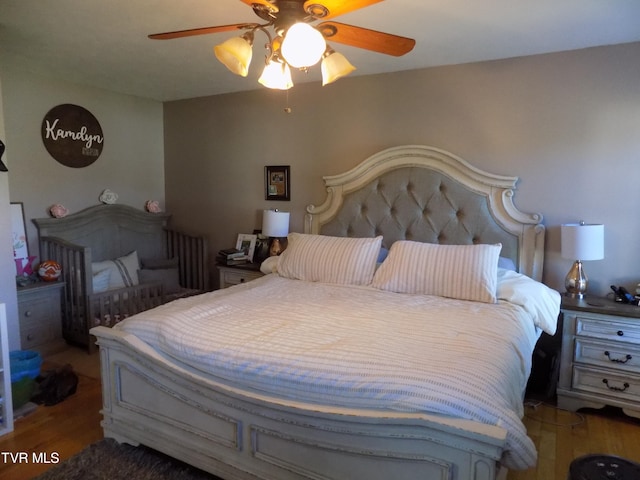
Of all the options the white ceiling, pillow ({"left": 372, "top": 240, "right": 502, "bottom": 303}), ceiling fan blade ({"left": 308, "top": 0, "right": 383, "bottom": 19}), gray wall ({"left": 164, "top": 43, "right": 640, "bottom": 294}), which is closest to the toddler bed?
gray wall ({"left": 164, "top": 43, "right": 640, "bottom": 294})

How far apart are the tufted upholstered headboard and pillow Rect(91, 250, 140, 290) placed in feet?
6.13

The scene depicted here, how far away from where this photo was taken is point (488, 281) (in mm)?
2527

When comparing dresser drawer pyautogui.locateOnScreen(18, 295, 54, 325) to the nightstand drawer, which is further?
dresser drawer pyautogui.locateOnScreen(18, 295, 54, 325)

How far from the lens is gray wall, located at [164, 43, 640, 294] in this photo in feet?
8.89

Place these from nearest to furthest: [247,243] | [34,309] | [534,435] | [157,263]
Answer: [534,435]
[34,309]
[247,243]
[157,263]

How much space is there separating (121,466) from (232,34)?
2421 mm

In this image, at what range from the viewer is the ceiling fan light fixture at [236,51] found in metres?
1.74

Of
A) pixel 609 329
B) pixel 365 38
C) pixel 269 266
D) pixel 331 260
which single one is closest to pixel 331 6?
pixel 365 38

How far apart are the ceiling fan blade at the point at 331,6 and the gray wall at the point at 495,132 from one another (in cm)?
178

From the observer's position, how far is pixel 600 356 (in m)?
2.54

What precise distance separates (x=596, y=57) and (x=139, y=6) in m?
2.70

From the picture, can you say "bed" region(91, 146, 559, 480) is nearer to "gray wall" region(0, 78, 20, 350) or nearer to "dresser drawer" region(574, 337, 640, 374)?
"dresser drawer" region(574, 337, 640, 374)

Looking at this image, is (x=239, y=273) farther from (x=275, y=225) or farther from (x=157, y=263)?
(x=157, y=263)

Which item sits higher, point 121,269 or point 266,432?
point 121,269
